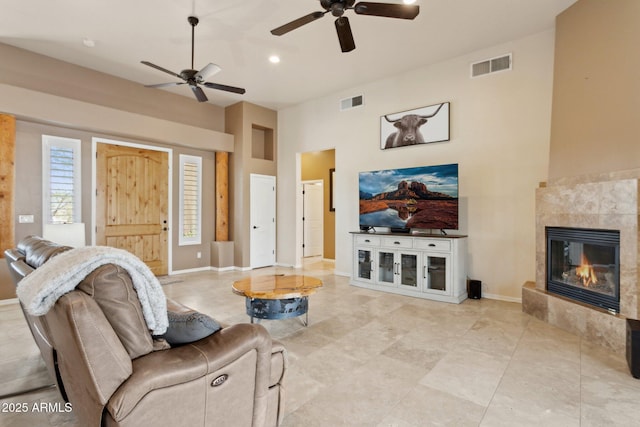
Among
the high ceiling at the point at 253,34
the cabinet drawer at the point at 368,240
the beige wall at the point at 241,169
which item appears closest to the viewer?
the high ceiling at the point at 253,34

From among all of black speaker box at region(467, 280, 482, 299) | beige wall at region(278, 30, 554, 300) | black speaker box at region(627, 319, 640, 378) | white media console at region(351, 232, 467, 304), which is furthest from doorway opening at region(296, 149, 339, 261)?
black speaker box at region(627, 319, 640, 378)

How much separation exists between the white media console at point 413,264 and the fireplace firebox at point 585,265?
1.05 m

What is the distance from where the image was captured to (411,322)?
144 inches

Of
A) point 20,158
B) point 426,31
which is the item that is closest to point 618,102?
point 426,31

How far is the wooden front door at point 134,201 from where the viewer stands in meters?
5.53

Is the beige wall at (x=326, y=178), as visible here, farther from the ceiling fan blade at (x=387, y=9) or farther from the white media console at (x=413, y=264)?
the ceiling fan blade at (x=387, y=9)

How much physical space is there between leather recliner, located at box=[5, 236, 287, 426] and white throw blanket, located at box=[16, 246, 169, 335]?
0.09ft

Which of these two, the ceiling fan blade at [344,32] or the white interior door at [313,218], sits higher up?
the ceiling fan blade at [344,32]

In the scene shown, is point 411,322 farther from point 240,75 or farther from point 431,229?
point 240,75

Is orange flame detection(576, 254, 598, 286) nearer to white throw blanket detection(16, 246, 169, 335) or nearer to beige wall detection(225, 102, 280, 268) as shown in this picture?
white throw blanket detection(16, 246, 169, 335)

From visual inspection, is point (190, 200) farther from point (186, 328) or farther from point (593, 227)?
point (593, 227)

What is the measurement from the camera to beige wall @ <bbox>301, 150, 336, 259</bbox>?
802 centimetres

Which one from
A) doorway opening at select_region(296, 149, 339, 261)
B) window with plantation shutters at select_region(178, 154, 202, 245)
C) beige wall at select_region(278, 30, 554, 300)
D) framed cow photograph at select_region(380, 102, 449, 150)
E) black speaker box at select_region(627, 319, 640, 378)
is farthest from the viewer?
doorway opening at select_region(296, 149, 339, 261)

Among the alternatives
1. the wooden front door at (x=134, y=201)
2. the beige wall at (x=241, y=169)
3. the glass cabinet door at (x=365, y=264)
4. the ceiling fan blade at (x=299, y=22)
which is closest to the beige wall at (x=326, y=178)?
the beige wall at (x=241, y=169)
